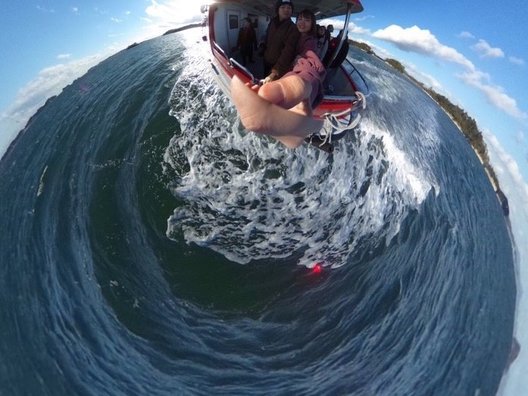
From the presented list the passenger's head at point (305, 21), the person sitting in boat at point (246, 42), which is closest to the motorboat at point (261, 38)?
the person sitting in boat at point (246, 42)

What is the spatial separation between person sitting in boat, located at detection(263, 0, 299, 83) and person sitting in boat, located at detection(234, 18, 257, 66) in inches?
115

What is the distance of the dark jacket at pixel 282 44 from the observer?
7.60 metres

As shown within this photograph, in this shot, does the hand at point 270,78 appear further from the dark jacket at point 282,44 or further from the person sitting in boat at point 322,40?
the person sitting in boat at point 322,40

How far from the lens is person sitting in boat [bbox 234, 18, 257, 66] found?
12148mm

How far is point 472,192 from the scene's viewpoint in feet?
83.0

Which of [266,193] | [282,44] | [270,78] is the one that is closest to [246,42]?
[282,44]

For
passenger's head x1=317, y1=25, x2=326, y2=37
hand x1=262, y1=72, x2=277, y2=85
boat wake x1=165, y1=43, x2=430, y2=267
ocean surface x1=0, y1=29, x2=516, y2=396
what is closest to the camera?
hand x1=262, y1=72, x2=277, y2=85

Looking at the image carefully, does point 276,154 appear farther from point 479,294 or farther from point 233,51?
point 479,294

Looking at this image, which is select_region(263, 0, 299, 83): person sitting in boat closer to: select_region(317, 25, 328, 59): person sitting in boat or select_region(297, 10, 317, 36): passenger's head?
select_region(297, 10, 317, 36): passenger's head

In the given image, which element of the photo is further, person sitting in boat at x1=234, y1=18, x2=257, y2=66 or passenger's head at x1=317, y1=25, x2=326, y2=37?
person sitting in boat at x1=234, y1=18, x2=257, y2=66

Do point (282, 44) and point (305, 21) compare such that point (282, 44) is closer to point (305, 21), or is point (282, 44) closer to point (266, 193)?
point (305, 21)

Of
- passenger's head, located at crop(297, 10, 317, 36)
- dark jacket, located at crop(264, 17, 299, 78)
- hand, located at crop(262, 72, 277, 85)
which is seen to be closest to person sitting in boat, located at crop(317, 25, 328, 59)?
dark jacket, located at crop(264, 17, 299, 78)

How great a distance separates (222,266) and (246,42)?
943 centimetres

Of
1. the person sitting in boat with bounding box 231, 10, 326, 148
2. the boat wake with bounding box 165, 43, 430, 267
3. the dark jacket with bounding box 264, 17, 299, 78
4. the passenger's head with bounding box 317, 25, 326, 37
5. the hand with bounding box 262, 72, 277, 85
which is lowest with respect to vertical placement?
the boat wake with bounding box 165, 43, 430, 267
